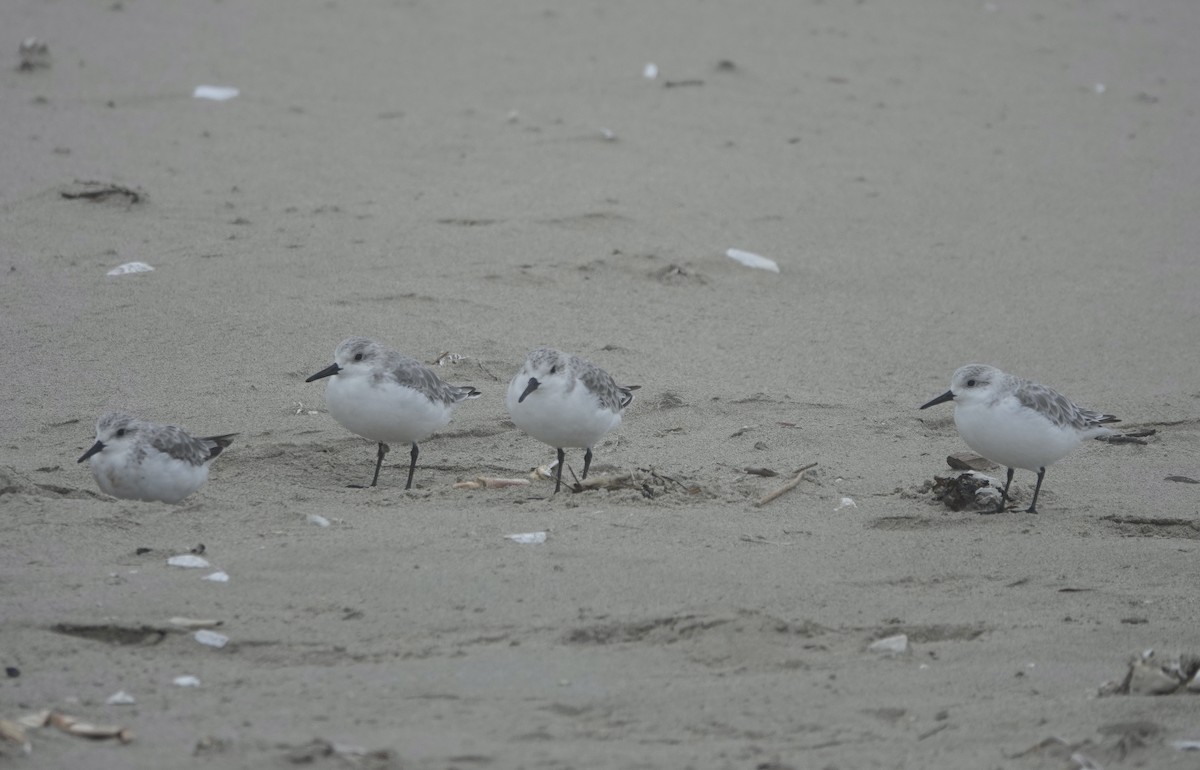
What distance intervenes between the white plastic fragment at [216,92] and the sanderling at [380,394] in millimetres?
5634

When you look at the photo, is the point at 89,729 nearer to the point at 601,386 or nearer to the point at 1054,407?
the point at 601,386

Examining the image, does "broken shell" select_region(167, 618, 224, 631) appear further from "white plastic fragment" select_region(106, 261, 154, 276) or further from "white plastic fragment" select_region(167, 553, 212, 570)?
"white plastic fragment" select_region(106, 261, 154, 276)

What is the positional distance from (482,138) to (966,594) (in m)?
7.00

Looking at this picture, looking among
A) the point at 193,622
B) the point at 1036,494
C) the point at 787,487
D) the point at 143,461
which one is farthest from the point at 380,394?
the point at 1036,494

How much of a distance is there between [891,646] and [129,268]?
5.78 metres

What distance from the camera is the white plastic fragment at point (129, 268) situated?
8.62 metres

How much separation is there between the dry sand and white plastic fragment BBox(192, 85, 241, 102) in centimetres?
12

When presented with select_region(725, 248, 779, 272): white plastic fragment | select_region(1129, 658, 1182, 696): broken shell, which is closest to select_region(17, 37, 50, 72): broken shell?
select_region(725, 248, 779, 272): white plastic fragment

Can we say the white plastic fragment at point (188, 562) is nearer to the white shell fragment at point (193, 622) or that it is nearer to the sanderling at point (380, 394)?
the white shell fragment at point (193, 622)

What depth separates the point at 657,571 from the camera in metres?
5.27

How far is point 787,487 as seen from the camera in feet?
21.2

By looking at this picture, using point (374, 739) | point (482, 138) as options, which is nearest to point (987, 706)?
point (374, 739)

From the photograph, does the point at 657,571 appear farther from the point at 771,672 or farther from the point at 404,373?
the point at 404,373

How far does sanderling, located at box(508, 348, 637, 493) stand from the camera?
653 cm
